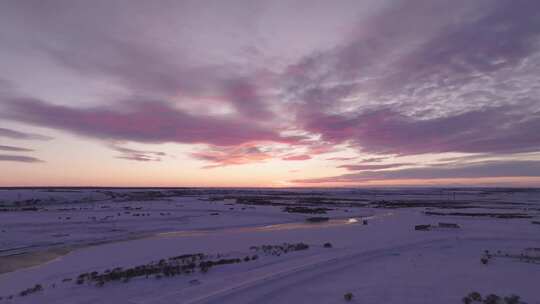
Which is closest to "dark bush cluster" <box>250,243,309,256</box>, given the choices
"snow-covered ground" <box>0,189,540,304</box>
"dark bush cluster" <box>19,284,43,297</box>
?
"snow-covered ground" <box>0,189,540,304</box>

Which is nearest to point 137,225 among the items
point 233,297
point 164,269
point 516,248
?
point 164,269

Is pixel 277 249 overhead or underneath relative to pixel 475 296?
underneath

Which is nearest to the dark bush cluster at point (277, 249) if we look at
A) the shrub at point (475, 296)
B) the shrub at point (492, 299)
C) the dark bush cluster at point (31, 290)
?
the shrub at point (475, 296)

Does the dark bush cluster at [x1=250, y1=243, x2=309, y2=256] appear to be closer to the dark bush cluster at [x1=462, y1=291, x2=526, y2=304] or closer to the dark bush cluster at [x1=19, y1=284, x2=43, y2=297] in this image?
Result: the dark bush cluster at [x1=462, y1=291, x2=526, y2=304]

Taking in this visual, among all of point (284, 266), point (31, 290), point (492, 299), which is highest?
point (492, 299)

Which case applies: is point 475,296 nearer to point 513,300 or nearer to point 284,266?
point 513,300

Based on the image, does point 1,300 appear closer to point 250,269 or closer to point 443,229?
point 250,269

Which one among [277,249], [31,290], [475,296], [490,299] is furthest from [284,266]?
[31,290]

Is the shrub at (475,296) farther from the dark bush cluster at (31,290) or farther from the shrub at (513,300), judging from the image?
the dark bush cluster at (31,290)
